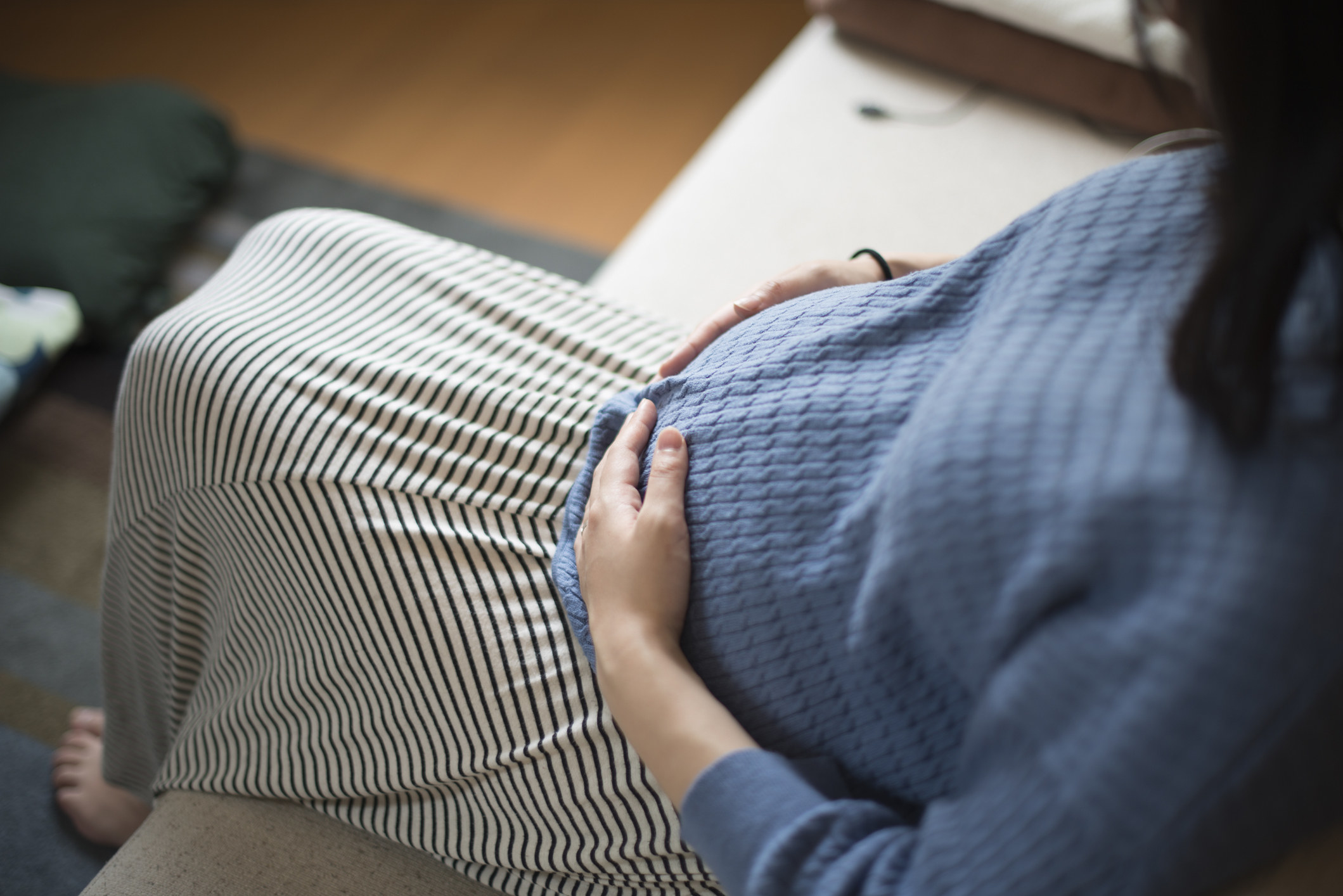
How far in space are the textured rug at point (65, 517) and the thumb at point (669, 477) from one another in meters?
0.91

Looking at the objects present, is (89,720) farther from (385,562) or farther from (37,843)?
(385,562)

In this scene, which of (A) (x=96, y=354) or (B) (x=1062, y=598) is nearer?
(B) (x=1062, y=598)

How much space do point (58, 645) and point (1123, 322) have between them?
4.65ft

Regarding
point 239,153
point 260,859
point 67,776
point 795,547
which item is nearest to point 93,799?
point 67,776

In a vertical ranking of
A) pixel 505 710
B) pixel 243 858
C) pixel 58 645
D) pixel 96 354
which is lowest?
pixel 58 645

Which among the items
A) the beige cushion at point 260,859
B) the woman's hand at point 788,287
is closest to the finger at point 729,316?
the woman's hand at point 788,287

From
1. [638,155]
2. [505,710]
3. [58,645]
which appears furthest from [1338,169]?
[638,155]

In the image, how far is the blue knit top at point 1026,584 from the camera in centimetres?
41

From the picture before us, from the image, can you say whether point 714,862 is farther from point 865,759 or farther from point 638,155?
point 638,155

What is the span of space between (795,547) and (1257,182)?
31 cm

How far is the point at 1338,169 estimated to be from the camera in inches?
15.7

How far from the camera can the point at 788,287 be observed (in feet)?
2.64

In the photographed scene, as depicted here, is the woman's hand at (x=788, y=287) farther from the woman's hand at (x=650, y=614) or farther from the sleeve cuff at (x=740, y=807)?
the sleeve cuff at (x=740, y=807)

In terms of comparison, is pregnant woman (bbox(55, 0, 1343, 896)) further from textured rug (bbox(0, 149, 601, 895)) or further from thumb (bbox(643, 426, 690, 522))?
textured rug (bbox(0, 149, 601, 895))
